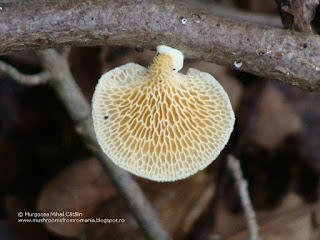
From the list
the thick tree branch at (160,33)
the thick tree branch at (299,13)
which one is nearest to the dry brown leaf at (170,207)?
the thick tree branch at (160,33)

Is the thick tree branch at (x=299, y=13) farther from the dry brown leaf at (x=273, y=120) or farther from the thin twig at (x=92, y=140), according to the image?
the dry brown leaf at (x=273, y=120)

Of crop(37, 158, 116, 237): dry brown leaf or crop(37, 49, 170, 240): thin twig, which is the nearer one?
crop(37, 49, 170, 240): thin twig

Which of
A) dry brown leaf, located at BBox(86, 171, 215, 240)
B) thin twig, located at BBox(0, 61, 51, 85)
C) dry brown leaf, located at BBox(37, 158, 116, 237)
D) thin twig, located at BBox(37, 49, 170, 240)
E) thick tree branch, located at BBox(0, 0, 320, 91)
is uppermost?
thick tree branch, located at BBox(0, 0, 320, 91)

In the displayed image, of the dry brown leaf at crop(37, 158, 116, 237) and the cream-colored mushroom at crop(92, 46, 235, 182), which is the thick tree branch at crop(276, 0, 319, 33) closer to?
the cream-colored mushroom at crop(92, 46, 235, 182)

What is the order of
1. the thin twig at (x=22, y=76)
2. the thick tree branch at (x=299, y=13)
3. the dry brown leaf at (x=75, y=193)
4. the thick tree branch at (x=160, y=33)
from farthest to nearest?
the dry brown leaf at (x=75, y=193)
the thin twig at (x=22, y=76)
the thick tree branch at (x=299, y=13)
the thick tree branch at (x=160, y=33)

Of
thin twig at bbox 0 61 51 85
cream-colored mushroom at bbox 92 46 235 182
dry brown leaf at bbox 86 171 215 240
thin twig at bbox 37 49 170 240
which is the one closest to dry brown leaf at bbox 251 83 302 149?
dry brown leaf at bbox 86 171 215 240

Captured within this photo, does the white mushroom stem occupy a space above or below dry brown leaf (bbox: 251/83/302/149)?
above

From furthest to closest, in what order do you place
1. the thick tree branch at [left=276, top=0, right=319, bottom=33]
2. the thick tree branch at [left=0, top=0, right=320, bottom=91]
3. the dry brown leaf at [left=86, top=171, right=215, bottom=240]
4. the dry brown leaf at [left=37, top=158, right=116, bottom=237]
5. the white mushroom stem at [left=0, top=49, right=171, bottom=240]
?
the dry brown leaf at [left=86, top=171, right=215, bottom=240] < the dry brown leaf at [left=37, top=158, right=116, bottom=237] < the white mushroom stem at [left=0, top=49, right=171, bottom=240] < the thick tree branch at [left=276, top=0, right=319, bottom=33] < the thick tree branch at [left=0, top=0, right=320, bottom=91]
